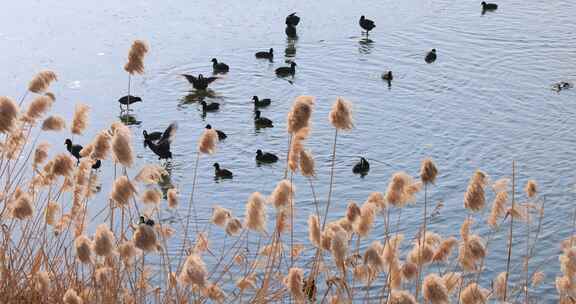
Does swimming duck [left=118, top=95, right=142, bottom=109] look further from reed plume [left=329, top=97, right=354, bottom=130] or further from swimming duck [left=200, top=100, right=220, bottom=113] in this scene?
reed plume [left=329, top=97, right=354, bottom=130]

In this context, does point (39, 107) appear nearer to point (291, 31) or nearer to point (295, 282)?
point (295, 282)

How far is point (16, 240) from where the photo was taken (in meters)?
8.41

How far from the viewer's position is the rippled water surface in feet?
31.5

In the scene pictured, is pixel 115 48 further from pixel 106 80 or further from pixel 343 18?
pixel 343 18

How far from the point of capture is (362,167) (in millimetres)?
9711

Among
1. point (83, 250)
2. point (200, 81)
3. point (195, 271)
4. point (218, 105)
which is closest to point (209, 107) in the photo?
point (218, 105)

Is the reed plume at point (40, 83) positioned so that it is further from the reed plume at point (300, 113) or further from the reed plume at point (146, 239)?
the reed plume at point (300, 113)

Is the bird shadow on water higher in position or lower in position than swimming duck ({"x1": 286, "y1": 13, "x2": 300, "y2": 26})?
lower

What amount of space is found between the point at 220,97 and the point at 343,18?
11.8 ft

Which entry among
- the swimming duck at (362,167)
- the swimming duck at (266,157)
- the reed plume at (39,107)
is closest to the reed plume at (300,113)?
the reed plume at (39,107)

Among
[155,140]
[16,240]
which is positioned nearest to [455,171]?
[155,140]

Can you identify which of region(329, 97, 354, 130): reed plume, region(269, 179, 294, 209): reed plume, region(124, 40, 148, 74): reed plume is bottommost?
region(269, 179, 294, 209): reed plume

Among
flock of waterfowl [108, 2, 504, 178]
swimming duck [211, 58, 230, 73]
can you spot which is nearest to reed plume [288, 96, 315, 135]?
flock of waterfowl [108, 2, 504, 178]

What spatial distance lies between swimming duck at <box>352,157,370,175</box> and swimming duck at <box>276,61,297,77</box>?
10.4 feet
